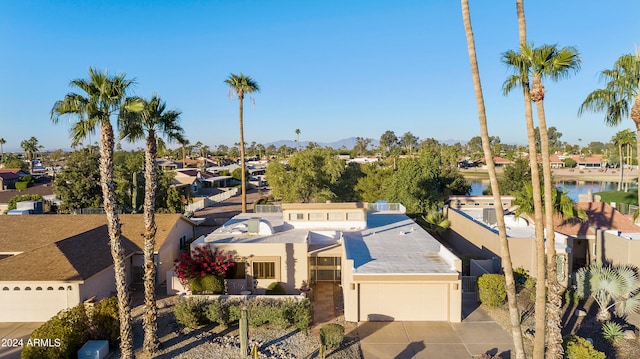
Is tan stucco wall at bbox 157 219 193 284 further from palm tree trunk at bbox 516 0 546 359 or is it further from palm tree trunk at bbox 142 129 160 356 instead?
palm tree trunk at bbox 516 0 546 359

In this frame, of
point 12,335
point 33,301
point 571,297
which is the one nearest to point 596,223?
point 571,297

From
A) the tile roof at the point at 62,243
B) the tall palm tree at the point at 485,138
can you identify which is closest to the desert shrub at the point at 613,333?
the tall palm tree at the point at 485,138


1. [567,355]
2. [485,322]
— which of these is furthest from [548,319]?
[485,322]

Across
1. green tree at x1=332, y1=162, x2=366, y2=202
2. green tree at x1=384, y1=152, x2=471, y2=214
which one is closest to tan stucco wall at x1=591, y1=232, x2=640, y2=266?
green tree at x1=384, y1=152, x2=471, y2=214

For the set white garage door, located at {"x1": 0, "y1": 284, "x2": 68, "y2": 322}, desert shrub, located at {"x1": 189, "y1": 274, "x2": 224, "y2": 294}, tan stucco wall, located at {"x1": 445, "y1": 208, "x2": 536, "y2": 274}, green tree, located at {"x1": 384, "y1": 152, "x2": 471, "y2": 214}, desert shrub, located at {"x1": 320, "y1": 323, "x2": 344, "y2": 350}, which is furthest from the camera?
green tree, located at {"x1": 384, "y1": 152, "x2": 471, "y2": 214}

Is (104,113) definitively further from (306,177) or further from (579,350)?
(306,177)

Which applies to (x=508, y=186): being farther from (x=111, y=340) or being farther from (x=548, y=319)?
(x=111, y=340)

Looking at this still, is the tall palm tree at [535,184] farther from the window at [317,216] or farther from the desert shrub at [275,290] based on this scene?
the window at [317,216]
